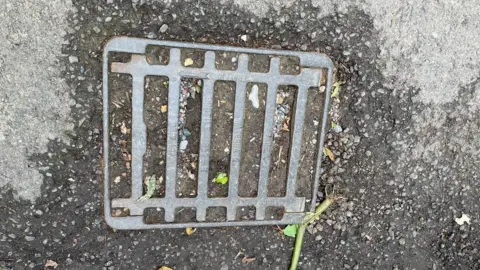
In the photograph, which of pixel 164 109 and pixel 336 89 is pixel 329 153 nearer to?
pixel 336 89

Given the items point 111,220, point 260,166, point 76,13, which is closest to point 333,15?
point 260,166

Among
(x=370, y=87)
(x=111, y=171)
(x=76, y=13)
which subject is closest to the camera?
(x=76, y=13)

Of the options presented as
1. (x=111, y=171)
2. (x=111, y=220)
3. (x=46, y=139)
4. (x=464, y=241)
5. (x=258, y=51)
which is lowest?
(x=464, y=241)

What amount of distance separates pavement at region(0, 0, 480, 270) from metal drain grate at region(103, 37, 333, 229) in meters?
0.06

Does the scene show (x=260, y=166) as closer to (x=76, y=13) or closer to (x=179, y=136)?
(x=179, y=136)

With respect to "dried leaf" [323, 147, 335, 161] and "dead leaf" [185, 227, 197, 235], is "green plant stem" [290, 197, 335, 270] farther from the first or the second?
"dead leaf" [185, 227, 197, 235]

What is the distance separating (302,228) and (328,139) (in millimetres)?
372

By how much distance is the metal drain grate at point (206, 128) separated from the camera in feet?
5.67

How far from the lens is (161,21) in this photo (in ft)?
5.74

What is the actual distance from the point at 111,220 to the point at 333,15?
1.12 meters

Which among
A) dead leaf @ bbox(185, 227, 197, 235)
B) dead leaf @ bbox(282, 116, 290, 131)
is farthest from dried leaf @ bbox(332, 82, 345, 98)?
dead leaf @ bbox(185, 227, 197, 235)

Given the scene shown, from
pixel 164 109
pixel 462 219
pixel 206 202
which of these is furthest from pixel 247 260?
pixel 462 219

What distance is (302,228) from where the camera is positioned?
6.58ft

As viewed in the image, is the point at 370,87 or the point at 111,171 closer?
the point at 111,171
